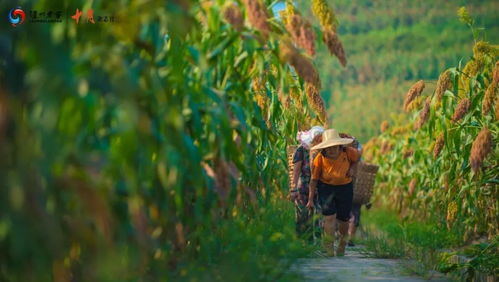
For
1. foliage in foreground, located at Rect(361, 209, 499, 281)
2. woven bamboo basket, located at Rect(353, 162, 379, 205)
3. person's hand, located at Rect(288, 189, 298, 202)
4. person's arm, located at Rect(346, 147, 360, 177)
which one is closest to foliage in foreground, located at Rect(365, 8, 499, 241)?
foliage in foreground, located at Rect(361, 209, 499, 281)

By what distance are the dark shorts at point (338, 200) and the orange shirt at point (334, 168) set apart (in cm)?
6

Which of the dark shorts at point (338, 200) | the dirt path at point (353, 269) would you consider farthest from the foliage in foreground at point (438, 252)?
the dark shorts at point (338, 200)

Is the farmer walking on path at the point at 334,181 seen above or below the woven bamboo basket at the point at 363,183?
above

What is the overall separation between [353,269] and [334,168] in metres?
1.81

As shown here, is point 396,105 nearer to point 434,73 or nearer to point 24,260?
point 434,73

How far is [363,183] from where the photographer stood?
1002 centimetres

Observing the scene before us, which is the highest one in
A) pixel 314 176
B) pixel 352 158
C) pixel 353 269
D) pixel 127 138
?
pixel 127 138

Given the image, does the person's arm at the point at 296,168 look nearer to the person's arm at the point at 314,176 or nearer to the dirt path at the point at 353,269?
the person's arm at the point at 314,176

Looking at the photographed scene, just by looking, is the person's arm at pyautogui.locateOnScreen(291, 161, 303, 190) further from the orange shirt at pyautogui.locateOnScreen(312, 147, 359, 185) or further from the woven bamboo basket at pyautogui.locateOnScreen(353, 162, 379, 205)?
the woven bamboo basket at pyautogui.locateOnScreen(353, 162, 379, 205)

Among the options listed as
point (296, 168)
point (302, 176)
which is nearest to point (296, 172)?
point (296, 168)

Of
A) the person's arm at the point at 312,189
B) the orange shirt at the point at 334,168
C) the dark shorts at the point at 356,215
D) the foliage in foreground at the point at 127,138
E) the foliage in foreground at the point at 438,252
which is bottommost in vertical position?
the dark shorts at the point at 356,215

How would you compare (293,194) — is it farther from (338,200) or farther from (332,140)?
(332,140)

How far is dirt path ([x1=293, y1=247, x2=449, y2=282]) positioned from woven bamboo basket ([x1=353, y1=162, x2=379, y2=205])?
8.50ft

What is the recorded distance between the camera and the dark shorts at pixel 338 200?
315 inches
